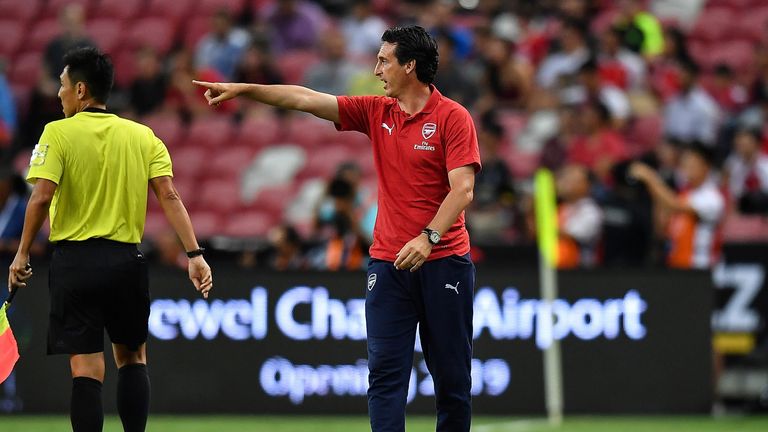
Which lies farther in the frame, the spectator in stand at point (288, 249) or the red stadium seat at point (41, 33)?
the red stadium seat at point (41, 33)

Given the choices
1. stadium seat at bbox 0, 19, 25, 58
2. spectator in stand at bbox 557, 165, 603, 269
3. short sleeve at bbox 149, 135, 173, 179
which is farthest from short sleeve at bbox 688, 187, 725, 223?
stadium seat at bbox 0, 19, 25, 58

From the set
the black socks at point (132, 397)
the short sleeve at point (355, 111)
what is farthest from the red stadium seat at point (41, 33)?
the short sleeve at point (355, 111)

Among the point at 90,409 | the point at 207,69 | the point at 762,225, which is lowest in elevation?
the point at 90,409

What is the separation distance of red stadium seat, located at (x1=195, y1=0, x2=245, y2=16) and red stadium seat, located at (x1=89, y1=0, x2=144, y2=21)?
93 cm

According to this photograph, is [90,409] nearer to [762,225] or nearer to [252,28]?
[762,225]

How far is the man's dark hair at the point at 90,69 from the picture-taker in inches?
296

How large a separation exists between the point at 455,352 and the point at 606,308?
497cm

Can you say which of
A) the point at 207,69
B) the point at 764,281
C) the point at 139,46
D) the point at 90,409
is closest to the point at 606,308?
the point at 764,281

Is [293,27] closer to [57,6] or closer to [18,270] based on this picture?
[57,6]

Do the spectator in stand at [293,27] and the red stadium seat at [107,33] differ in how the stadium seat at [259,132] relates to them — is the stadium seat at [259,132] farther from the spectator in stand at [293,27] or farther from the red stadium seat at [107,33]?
the red stadium seat at [107,33]

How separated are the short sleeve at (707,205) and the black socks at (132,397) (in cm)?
603

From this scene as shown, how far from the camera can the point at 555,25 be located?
17234 mm

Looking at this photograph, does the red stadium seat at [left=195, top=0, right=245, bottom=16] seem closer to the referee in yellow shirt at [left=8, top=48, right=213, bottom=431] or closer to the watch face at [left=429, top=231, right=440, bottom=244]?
the referee in yellow shirt at [left=8, top=48, right=213, bottom=431]

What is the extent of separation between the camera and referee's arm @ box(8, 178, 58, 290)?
7285 mm
